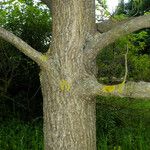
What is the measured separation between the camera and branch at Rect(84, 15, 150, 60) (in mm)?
3305

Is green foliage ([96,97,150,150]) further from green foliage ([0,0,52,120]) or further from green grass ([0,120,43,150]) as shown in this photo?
green foliage ([0,0,52,120])

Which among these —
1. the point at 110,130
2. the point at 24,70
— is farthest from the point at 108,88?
the point at 24,70

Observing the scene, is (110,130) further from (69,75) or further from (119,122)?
(69,75)

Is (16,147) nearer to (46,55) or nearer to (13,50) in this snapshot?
(13,50)

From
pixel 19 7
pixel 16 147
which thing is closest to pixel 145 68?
pixel 19 7

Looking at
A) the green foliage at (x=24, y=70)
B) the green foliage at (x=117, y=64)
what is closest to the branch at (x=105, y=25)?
the green foliage at (x=117, y=64)

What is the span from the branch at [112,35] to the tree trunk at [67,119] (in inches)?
14.3

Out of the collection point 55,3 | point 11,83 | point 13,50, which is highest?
point 55,3

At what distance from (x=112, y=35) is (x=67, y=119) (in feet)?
2.48

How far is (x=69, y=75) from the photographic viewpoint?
346 centimetres

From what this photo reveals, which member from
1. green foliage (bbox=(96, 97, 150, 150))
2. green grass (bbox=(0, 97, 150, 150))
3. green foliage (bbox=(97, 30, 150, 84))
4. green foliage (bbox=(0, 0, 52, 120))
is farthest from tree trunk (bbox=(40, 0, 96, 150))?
green foliage (bbox=(0, 0, 52, 120))

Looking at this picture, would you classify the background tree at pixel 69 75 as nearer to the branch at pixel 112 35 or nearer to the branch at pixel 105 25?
the branch at pixel 112 35

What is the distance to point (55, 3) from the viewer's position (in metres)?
3.60

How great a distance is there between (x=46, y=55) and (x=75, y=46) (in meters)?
0.26
